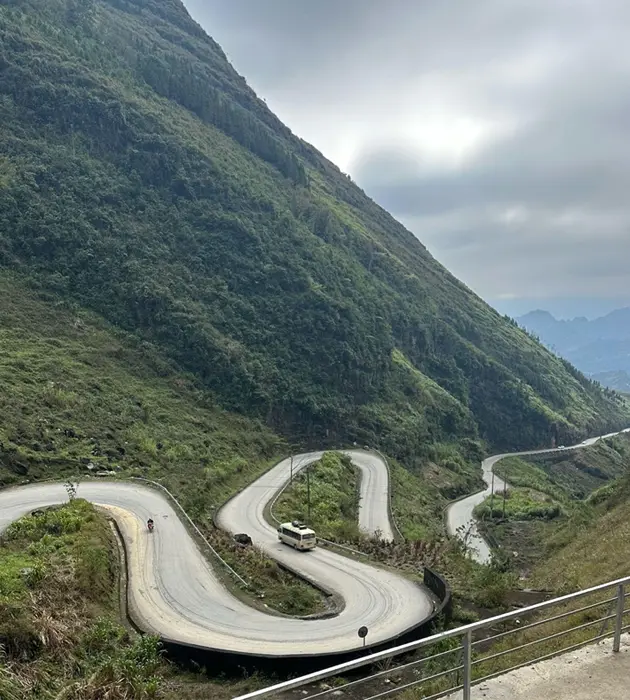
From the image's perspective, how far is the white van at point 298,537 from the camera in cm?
3083

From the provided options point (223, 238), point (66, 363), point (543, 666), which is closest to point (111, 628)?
point (543, 666)

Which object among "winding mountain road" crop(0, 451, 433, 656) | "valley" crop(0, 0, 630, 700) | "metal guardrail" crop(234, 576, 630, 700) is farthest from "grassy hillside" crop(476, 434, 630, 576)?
"metal guardrail" crop(234, 576, 630, 700)

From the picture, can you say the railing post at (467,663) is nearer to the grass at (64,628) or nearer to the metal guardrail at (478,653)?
the metal guardrail at (478,653)

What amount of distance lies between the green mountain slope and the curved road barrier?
9611mm

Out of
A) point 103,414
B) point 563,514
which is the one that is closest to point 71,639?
point 103,414

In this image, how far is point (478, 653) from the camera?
1092 cm

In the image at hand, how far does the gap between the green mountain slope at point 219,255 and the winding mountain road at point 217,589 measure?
40827 millimetres

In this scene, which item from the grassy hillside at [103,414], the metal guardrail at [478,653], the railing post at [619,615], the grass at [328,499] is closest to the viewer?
the metal guardrail at [478,653]

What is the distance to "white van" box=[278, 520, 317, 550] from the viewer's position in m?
30.8

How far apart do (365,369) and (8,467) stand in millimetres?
67107

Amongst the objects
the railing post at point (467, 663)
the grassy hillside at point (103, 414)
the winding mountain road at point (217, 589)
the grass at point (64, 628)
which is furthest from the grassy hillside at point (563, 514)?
the grassy hillside at point (103, 414)

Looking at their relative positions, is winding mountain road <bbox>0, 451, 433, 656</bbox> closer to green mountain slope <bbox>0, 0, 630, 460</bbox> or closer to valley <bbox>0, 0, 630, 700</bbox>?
valley <bbox>0, 0, 630, 700</bbox>

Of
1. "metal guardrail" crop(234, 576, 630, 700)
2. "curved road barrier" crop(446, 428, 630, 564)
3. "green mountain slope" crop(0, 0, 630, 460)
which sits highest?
"green mountain slope" crop(0, 0, 630, 460)

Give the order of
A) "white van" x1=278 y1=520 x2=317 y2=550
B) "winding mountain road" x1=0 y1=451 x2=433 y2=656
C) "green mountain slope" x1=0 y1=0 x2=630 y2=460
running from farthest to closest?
"green mountain slope" x1=0 y1=0 x2=630 y2=460 → "white van" x1=278 y1=520 x2=317 y2=550 → "winding mountain road" x1=0 y1=451 x2=433 y2=656
